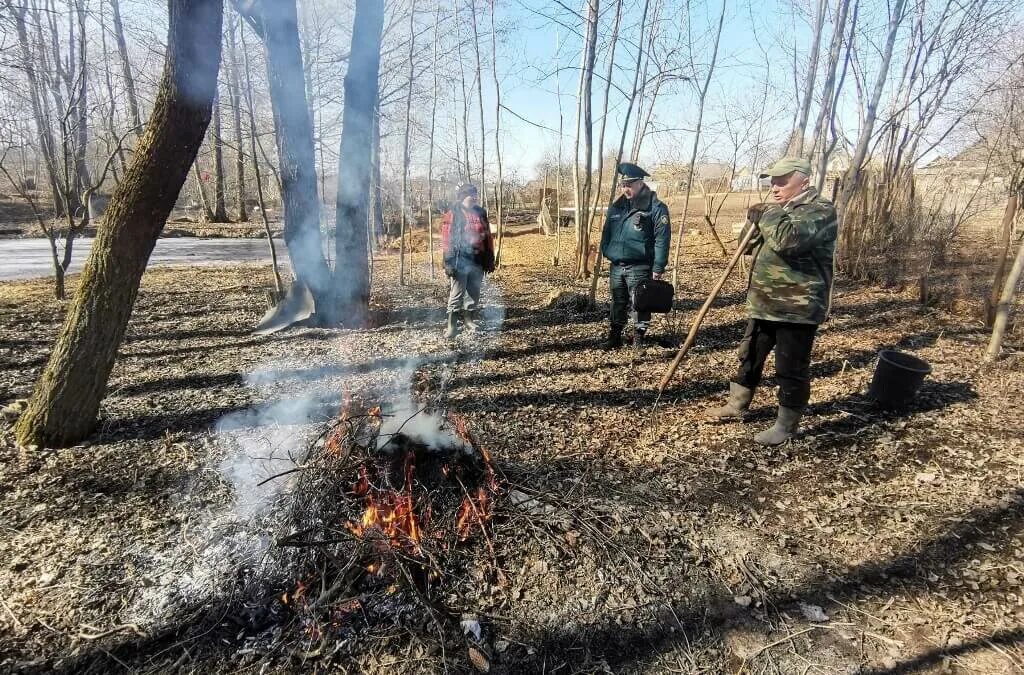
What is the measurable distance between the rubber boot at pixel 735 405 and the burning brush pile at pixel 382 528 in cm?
206

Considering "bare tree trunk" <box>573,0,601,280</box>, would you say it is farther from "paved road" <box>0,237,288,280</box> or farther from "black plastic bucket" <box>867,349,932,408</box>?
"paved road" <box>0,237,288,280</box>

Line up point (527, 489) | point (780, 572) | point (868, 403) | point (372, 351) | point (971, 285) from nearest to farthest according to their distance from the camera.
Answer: point (780, 572), point (527, 489), point (868, 403), point (372, 351), point (971, 285)

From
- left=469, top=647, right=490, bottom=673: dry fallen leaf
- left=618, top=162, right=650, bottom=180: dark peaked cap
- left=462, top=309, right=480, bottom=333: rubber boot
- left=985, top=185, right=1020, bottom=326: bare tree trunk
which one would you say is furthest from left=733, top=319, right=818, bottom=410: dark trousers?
left=985, top=185, right=1020, bottom=326: bare tree trunk

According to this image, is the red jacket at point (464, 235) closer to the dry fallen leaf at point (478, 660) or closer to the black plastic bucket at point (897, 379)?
the black plastic bucket at point (897, 379)

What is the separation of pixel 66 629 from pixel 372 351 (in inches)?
144

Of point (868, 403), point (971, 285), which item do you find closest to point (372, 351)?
point (868, 403)

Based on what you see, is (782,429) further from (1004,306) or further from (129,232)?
(129,232)

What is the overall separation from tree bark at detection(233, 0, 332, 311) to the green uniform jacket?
368cm

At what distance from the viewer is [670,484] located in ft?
10.4

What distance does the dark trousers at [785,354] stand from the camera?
10.9ft

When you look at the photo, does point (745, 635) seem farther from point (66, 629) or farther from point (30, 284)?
point (30, 284)

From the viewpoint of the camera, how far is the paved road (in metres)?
9.99

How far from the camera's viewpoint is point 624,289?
5297 millimetres

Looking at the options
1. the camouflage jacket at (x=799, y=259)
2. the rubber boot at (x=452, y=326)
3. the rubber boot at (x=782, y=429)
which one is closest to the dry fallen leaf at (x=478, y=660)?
the rubber boot at (x=782, y=429)
